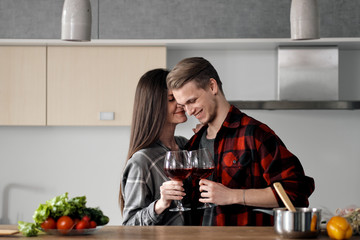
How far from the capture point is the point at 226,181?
2355 millimetres

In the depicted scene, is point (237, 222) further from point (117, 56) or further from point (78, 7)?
point (117, 56)

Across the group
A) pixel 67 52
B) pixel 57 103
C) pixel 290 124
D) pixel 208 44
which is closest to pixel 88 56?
pixel 67 52

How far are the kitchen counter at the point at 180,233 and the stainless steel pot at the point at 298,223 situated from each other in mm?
54

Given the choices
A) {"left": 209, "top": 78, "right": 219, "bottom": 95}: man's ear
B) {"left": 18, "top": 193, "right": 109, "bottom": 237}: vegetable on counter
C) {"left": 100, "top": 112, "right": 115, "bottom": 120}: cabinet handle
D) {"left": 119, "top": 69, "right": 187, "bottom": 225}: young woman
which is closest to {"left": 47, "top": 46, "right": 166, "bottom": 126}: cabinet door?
{"left": 100, "top": 112, "right": 115, "bottom": 120}: cabinet handle

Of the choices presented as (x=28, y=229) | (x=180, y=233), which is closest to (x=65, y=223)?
(x=28, y=229)

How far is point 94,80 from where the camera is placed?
4004mm

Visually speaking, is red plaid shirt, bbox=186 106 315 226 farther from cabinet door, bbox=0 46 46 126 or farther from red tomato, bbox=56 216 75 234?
Result: cabinet door, bbox=0 46 46 126

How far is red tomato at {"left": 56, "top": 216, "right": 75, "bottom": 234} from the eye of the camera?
1.87 meters

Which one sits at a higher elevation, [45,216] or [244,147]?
[244,147]

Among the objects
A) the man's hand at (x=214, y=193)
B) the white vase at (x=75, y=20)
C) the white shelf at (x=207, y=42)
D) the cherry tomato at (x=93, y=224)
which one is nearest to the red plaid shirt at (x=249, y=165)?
the man's hand at (x=214, y=193)

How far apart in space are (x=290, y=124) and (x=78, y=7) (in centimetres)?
230

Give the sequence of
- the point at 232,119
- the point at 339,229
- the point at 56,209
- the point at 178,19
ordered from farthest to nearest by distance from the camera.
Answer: the point at 178,19 < the point at 232,119 < the point at 56,209 < the point at 339,229

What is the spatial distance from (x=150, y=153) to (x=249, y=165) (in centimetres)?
43

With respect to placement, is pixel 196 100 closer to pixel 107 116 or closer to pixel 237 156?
pixel 237 156
